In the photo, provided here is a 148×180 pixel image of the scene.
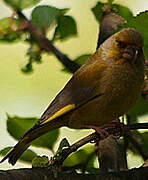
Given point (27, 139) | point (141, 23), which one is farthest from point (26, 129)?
point (141, 23)

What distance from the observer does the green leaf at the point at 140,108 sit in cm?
167

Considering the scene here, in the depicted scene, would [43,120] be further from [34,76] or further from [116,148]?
[34,76]

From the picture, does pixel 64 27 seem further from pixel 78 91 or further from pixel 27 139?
pixel 27 139

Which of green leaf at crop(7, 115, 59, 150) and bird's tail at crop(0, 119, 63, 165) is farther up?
green leaf at crop(7, 115, 59, 150)

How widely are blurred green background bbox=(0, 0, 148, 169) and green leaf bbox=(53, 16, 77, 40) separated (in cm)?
15

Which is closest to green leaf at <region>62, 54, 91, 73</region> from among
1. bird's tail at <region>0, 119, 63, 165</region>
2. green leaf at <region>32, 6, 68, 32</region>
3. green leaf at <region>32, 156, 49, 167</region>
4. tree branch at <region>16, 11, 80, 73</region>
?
tree branch at <region>16, 11, 80, 73</region>

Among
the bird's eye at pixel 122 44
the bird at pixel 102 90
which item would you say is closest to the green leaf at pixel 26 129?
the bird at pixel 102 90

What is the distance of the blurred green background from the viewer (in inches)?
86.0

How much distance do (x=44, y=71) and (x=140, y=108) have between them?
33.9 inches

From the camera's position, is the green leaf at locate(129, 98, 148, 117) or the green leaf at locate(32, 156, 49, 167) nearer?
the green leaf at locate(32, 156, 49, 167)

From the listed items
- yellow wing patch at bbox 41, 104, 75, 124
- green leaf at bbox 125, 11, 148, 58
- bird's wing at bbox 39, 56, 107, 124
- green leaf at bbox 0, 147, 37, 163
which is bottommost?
green leaf at bbox 0, 147, 37, 163

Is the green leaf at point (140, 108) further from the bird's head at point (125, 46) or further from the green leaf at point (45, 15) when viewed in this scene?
the green leaf at point (45, 15)

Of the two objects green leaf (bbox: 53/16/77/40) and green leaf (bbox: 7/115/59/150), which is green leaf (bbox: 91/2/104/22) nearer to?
green leaf (bbox: 53/16/77/40)

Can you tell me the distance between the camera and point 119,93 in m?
1.72
